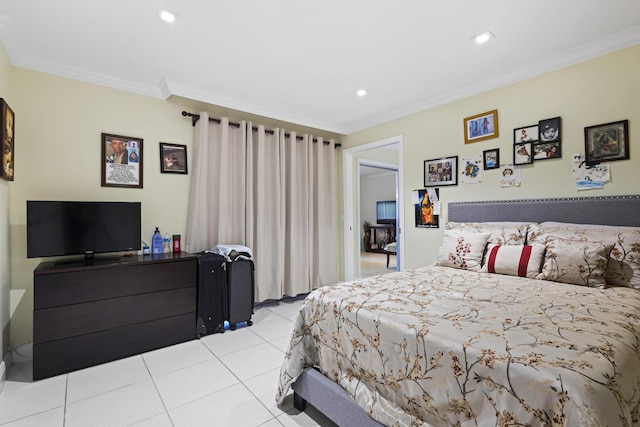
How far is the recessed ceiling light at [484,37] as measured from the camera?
2323 millimetres

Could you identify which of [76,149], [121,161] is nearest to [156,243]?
[121,161]

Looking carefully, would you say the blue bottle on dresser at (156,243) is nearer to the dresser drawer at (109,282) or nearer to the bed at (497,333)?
the dresser drawer at (109,282)

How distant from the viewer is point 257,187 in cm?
390

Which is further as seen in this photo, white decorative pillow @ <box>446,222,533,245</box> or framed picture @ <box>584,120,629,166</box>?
white decorative pillow @ <box>446,222,533,245</box>

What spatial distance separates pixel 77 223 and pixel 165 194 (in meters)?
0.86

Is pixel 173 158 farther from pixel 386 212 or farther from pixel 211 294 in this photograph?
pixel 386 212

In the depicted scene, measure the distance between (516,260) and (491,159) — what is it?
121 cm

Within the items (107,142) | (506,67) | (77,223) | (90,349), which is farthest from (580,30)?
(90,349)

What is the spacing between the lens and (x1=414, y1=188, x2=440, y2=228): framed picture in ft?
11.8

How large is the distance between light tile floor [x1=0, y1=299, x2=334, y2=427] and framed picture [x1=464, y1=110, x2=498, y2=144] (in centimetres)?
292

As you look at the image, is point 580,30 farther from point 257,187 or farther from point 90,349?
point 90,349

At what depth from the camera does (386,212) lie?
9.47 m

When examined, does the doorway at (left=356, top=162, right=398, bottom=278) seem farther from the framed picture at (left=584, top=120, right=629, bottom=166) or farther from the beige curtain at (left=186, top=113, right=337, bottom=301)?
the framed picture at (left=584, top=120, right=629, bottom=166)

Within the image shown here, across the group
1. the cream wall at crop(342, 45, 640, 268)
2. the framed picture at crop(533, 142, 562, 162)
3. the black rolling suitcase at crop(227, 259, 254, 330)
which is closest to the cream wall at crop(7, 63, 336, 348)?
the black rolling suitcase at crop(227, 259, 254, 330)
